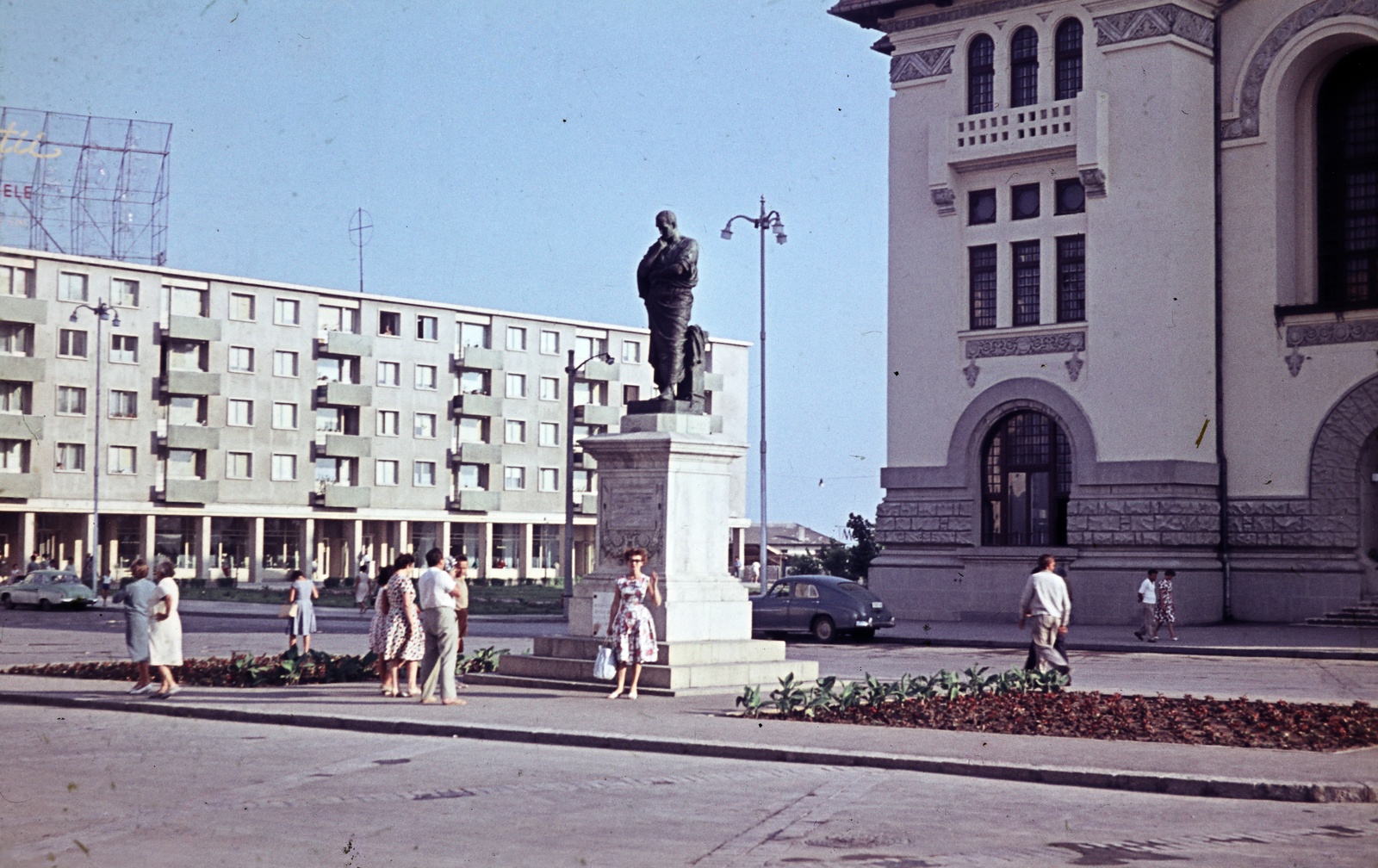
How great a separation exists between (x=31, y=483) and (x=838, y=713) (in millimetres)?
68377

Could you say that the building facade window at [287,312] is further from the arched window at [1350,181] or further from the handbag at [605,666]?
the handbag at [605,666]

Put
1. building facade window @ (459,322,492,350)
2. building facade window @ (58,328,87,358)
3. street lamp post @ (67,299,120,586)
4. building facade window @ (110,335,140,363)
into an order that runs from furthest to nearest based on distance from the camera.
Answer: building facade window @ (459,322,492,350)
building facade window @ (110,335,140,363)
building facade window @ (58,328,87,358)
street lamp post @ (67,299,120,586)

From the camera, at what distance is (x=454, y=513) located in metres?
94.2

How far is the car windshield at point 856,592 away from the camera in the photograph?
35.3 m

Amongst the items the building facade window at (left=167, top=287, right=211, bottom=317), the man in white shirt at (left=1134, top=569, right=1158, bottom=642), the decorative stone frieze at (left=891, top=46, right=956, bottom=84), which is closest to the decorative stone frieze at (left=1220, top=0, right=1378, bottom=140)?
the decorative stone frieze at (left=891, top=46, right=956, bottom=84)

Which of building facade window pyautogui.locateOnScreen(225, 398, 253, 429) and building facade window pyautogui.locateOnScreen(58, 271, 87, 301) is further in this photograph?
building facade window pyautogui.locateOnScreen(225, 398, 253, 429)

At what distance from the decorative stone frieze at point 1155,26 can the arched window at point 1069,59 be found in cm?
71

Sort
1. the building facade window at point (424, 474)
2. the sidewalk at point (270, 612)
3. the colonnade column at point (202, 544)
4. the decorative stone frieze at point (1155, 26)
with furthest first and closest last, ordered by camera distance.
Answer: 1. the building facade window at point (424, 474)
2. the colonnade column at point (202, 544)
3. the sidewalk at point (270, 612)
4. the decorative stone frieze at point (1155, 26)

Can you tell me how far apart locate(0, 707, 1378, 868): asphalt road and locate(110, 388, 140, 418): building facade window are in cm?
7050

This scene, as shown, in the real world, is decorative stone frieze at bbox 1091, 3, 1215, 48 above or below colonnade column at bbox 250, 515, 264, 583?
above

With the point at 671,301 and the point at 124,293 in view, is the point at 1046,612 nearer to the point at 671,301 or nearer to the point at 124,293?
the point at 671,301

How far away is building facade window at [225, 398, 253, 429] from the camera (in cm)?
8469

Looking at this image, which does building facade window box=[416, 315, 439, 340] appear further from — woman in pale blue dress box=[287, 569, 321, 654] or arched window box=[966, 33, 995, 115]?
woman in pale blue dress box=[287, 569, 321, 654]

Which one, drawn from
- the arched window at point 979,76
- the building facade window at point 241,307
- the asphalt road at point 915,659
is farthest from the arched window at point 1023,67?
the building facade window at point 241,307
